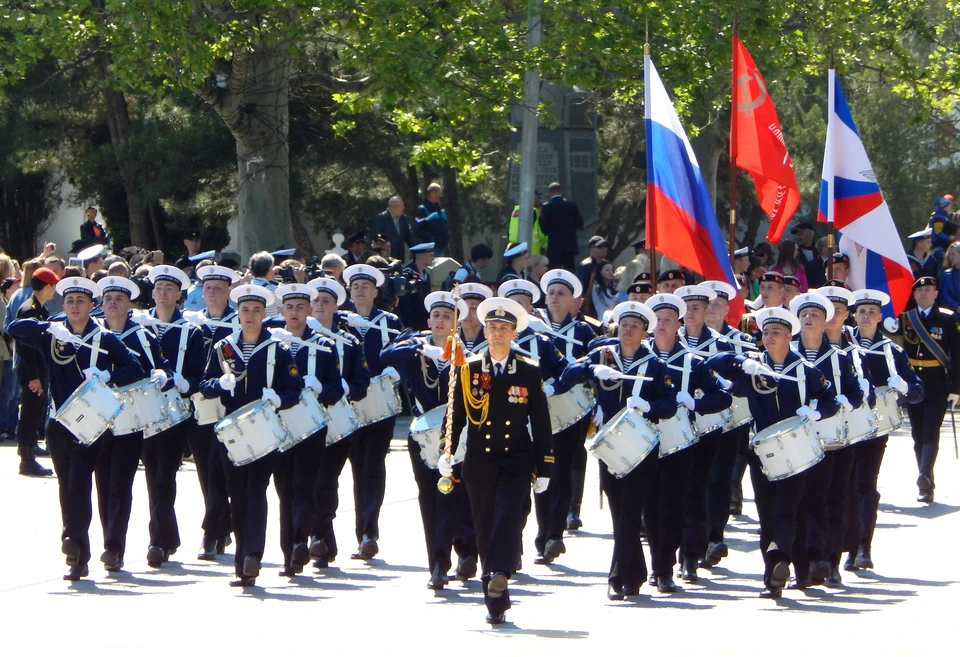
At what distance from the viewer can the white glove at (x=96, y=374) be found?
10.5 m

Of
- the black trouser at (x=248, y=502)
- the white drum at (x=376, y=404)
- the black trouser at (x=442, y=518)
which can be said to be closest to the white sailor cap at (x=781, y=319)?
the black trouser at (x=442, y=518)

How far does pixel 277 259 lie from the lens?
1738 cm

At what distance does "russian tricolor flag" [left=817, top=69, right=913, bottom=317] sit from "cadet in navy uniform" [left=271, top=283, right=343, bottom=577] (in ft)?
16.6

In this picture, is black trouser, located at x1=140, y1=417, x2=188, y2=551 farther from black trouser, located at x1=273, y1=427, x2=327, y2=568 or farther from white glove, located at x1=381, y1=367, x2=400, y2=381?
white glove, located at x1=381, y1=367, x2=400, y2=381

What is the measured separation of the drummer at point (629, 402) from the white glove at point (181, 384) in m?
2.68

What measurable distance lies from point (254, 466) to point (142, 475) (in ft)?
19.1

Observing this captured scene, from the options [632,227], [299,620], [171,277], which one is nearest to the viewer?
[299,620]

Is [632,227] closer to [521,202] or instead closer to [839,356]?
[521,202]

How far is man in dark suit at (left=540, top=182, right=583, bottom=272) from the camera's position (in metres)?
22.0

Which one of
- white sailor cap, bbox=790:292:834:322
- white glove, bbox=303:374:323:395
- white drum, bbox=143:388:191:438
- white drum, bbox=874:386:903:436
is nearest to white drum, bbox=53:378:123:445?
white drum, bbox=143:388:191:438

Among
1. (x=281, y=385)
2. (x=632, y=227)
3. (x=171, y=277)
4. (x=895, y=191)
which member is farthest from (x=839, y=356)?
(x=895, y=191)

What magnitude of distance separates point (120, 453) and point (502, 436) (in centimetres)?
299

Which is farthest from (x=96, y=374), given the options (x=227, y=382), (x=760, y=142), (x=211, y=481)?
(x=760, y=142)

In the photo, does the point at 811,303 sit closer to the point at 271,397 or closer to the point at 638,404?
the point at 638,404
